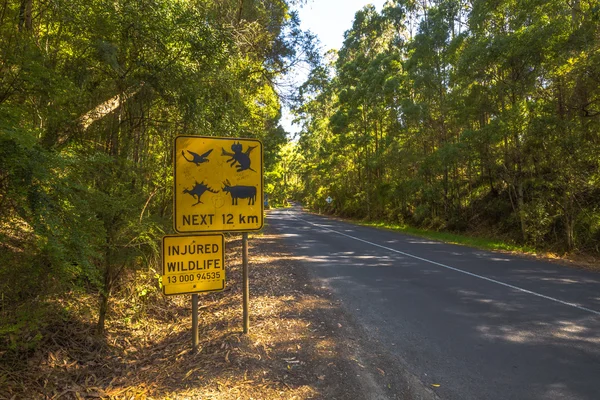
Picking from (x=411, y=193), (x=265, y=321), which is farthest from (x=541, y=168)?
(x=265, y=321)

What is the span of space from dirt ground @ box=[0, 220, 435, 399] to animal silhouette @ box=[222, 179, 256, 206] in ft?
5.81

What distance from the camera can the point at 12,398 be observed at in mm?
3416

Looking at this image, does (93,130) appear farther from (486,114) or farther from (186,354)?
(486,114)

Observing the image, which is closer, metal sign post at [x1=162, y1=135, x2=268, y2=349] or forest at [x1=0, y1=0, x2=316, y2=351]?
forest at [x1=0, y1=0, x2=316, y2=351]

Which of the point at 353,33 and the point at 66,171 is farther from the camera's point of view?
the point at 353,33

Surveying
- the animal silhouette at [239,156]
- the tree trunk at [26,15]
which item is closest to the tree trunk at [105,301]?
the animal silhouette at [239,156]

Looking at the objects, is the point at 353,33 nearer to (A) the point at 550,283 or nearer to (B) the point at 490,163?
(B) the point at 490,163

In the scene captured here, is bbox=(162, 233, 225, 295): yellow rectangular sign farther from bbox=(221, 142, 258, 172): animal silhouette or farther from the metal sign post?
bbox=(221, 142, 258, 172): animal silhouette

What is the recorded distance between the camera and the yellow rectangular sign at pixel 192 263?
3637 mm

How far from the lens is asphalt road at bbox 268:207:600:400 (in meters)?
3.52

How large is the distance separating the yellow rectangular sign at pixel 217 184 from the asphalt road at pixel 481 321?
8.12 ft

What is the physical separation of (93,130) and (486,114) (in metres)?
17.0

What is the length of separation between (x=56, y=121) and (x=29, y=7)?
143 cm

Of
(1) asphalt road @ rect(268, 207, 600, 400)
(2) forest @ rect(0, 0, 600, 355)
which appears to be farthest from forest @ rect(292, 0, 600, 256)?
(1) asphalt road @ rect(268, 207, 600, 400)
